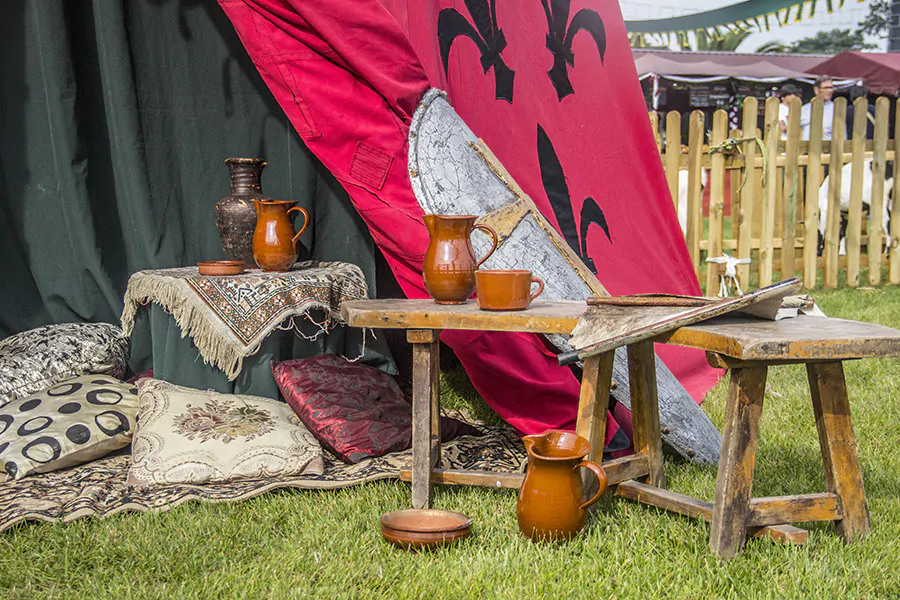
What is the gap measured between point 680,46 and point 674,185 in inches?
766

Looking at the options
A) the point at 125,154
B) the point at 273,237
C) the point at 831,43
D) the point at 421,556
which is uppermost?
the point at 831,43

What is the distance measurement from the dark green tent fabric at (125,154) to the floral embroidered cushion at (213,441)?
0.43 metres

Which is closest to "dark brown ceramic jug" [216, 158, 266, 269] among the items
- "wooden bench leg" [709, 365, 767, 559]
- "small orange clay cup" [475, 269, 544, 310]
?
"small orange clay cup" [475, 269, 544, 310]

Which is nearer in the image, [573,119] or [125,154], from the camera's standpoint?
[125,154]

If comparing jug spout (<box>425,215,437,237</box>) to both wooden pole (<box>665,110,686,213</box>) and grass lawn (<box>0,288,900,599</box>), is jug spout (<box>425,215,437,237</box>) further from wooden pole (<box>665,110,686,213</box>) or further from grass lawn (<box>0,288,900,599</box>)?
wooden pole (<box>665,110,686,213</box>)

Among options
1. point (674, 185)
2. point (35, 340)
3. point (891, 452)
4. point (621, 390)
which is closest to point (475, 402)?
point (621, 390)

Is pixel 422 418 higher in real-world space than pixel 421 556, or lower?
higher

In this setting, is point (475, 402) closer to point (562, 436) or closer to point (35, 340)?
point (562, 436)

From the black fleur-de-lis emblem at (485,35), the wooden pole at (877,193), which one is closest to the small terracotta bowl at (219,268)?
the black fleur-de-lis emblem at (485,35)

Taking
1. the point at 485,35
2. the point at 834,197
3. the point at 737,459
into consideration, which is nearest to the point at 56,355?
the point at 485,35

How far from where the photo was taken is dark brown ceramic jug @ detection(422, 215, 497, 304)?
245 cm

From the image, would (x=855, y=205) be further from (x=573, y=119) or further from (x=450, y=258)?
(x=450, y=258)

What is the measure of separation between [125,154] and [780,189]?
4881 millimetres

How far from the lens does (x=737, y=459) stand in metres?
2.02
